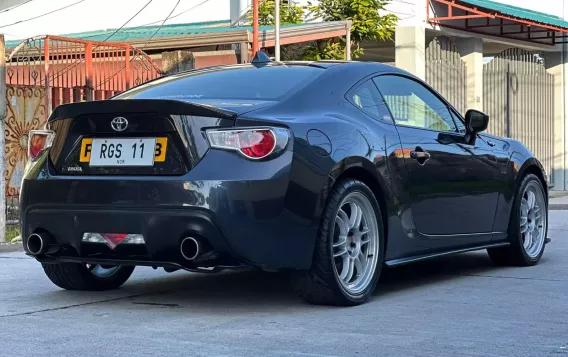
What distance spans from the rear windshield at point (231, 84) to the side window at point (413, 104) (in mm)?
532

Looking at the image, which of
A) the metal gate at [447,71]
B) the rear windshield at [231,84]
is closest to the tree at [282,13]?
the metal gate at [447,71]

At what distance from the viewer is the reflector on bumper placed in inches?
220

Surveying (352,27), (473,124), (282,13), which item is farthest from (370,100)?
(282,13)

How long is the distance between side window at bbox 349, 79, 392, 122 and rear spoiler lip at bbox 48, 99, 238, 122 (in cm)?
108

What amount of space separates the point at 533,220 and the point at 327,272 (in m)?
2.94

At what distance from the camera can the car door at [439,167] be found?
21.6 ft

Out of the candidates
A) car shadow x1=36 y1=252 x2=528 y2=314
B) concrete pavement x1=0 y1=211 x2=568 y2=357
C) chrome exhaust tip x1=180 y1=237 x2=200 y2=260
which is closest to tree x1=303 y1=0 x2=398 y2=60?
car shadow x1=36 y1=252 x2=528 y2=314

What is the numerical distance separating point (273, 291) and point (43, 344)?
6.66ft

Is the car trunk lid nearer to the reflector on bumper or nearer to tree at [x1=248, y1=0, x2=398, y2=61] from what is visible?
the reflector on bumper

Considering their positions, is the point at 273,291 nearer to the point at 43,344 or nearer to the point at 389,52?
the point at 43,344

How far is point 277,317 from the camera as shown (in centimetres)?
562

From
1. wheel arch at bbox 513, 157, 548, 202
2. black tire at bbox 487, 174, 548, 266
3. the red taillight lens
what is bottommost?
black tire at bbox 487, 174, 548, 266

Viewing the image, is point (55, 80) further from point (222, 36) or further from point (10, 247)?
point (10, 247)

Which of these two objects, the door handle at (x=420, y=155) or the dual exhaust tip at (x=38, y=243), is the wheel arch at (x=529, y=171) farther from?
the dual exhaust tip at (x=38, y=243)
